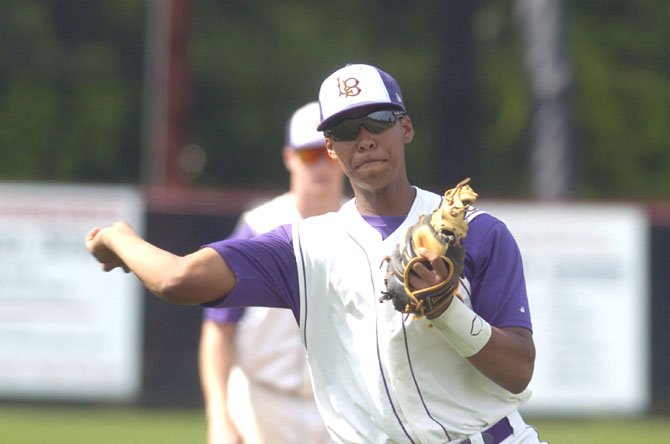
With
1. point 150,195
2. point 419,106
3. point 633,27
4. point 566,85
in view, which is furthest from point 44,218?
point 633,27

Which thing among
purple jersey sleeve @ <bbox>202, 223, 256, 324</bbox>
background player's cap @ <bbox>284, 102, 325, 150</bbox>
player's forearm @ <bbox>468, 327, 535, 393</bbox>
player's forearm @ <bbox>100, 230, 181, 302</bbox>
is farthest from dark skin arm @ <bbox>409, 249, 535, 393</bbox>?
background player's cap @ <bbox>284, 102, 325, 150</bbox>

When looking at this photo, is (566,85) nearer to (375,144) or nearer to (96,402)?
(96,402)

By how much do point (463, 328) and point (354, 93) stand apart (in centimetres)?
72

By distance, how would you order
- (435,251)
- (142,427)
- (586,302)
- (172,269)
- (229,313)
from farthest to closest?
(586,302)
(142,427)
(229,313)
(172,269)
(435,251)

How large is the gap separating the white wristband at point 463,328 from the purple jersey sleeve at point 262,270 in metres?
0.53

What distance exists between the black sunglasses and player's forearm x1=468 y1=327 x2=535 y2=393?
2.07ft

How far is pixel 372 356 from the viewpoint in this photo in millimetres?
3922

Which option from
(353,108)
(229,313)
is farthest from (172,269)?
A: (229,313)

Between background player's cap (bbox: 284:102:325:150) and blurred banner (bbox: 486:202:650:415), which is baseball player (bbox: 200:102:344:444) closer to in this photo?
background player's cap (bbox: 284:102:325:150)

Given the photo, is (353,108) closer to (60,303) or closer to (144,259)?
(144,259)

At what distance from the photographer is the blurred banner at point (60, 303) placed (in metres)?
12.1

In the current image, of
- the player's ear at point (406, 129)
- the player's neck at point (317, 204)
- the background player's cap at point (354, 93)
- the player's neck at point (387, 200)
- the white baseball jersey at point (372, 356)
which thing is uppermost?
the background player's cap at point (354, 93)

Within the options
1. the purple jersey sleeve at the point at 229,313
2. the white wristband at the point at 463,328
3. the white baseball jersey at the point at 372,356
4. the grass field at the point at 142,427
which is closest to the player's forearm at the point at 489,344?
the white wristband at the point at 463,328

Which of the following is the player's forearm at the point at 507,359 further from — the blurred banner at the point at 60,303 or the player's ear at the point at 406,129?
the blurred banner at the point at 60,303
